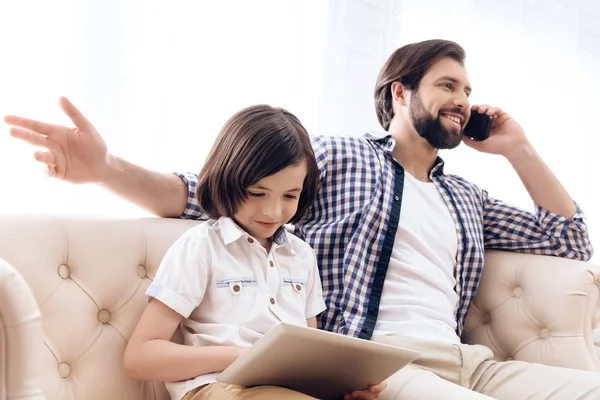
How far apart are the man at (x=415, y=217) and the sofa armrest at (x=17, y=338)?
0.46 meters

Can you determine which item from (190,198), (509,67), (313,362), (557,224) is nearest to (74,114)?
(190,198)

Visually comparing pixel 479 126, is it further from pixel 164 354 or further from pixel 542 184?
pixel 164 354

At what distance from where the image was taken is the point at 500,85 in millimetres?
2832

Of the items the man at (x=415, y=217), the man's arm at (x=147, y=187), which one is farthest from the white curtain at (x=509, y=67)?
the man's arm at (x=147, y=187)

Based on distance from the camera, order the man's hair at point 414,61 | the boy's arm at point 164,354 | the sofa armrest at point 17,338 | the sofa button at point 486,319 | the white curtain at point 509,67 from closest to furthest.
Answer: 1. the sofa armrest at point 17,338
2. the boy's arm at point 164,354
3. the sofa button at point 486,319
4. the man's hair at point 414,61
5. the white curtain at point 509,67

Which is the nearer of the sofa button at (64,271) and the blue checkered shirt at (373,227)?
the sofa button at (64,271)

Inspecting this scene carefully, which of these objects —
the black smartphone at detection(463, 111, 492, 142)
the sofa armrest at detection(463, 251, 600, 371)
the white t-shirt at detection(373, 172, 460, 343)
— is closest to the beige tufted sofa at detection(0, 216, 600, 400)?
the white t-shirt at detection(373, 172, 460, 343)

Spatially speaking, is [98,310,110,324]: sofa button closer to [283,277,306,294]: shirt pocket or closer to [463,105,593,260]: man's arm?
[283,277,306,294]: shirt pocket

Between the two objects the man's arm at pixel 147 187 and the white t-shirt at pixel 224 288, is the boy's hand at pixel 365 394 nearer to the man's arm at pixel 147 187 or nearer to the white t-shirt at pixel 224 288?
the white t-shirt at pixel 224 288

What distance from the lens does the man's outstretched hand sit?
1.27m

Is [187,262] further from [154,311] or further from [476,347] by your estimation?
[476,347]

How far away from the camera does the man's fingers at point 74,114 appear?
1248 millimetres

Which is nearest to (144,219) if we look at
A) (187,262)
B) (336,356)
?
(187,262)

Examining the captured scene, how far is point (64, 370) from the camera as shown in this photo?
1229 mm
